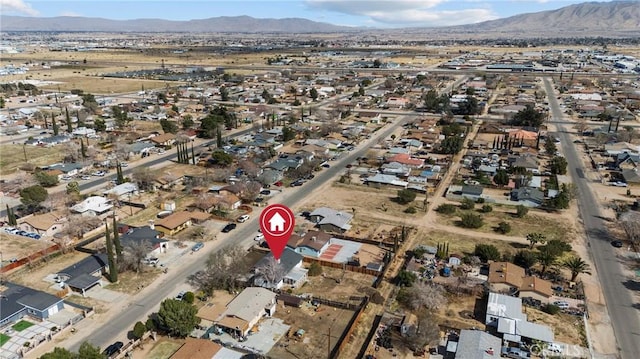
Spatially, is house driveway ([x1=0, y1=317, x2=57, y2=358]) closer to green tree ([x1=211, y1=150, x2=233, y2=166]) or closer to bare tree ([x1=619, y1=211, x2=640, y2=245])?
green tree ([x1=211, y1=150, x2=233, y2=166])

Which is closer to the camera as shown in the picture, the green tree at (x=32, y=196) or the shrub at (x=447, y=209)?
the green tree at (x=32, y=196)

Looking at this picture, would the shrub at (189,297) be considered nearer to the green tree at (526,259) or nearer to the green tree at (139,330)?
the green tree at (139,330)

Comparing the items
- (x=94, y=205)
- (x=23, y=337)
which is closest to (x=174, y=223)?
(x=94, y=205)

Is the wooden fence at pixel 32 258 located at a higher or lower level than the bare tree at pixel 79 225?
lower

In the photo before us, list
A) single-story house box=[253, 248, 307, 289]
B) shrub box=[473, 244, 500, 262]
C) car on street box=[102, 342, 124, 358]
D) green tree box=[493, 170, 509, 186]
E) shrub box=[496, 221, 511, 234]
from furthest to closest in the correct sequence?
green tree box=[493, 170, 509, 186]
shrub box=[496, 221, 511, 234]
shrub box=[473, 244, 500, 262]
single-story house box=[253, 248, 307, 289]
car on street box=[102, 342, 124, 358]

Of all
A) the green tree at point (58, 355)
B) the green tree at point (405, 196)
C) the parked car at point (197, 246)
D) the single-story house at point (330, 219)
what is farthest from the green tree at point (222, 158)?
the green tree at point (58, 355)

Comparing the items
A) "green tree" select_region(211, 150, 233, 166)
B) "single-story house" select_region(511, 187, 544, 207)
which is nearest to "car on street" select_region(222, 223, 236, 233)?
"green tree" select_region(211, 150, 233, 166)

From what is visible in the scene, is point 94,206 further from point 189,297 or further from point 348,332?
point 348,332
